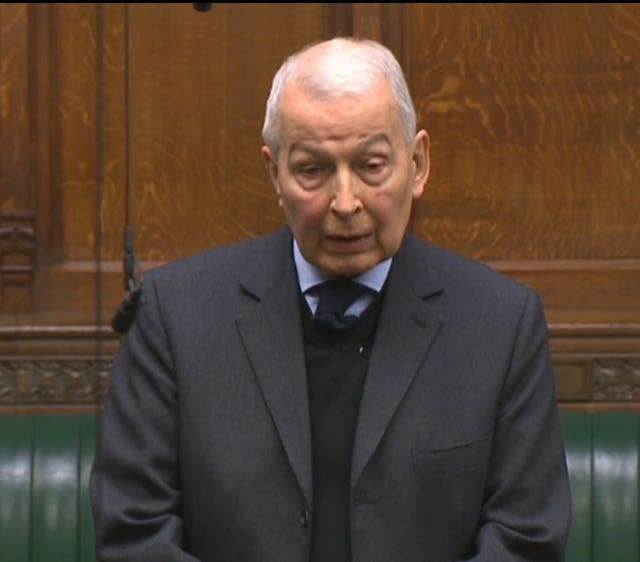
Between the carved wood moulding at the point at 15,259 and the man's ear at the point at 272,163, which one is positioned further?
the carved wood moulding at the point at 15,259

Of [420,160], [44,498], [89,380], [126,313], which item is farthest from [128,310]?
[89,380]

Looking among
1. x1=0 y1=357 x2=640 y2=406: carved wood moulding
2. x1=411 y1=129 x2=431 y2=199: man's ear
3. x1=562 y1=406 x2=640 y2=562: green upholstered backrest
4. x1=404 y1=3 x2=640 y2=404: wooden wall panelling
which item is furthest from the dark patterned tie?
x1=404 y1=3 x2=640 y2=404: wooden wall panelling

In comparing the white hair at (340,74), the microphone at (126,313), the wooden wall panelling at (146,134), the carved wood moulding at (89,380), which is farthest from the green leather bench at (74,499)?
the white hair at (340,74)

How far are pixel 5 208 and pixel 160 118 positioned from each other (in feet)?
1.35

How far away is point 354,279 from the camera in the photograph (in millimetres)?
2945

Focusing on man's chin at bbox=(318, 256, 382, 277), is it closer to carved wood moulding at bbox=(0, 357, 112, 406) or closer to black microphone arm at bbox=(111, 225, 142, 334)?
black microphone arm at bbox=(111, 225, 142, 334)

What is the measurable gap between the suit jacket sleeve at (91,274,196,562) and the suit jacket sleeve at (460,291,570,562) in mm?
442

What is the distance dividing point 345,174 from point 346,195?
3cm

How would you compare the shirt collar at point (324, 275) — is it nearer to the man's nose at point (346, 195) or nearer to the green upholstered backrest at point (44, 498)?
the man's nose at point (346, 195)

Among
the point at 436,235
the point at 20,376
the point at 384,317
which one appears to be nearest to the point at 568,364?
the point at 436,235

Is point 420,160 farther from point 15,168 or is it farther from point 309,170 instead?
point 15,168

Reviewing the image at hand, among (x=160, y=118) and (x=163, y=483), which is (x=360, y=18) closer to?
(x=160, y=118)

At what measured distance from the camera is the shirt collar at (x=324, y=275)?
2.95 m

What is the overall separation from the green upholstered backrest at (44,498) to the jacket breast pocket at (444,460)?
1056mm
